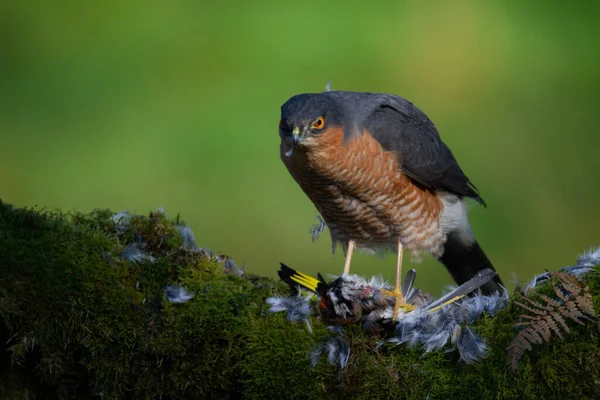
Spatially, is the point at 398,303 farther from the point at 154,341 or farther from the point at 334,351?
the point at 154,341

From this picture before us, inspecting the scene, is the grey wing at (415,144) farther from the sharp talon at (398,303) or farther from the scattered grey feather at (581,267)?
the scattered grey feather at (581,267)

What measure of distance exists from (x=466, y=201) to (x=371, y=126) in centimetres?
89

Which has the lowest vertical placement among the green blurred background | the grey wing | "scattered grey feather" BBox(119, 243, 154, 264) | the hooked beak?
"scattered grey feather" BBox(119, 243, 154, 264)

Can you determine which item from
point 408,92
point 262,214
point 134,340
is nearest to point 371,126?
point 134,340

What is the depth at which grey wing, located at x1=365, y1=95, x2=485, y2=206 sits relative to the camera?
4.06 m

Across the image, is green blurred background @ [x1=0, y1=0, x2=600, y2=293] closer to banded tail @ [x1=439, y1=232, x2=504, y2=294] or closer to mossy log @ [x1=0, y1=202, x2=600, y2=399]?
banded tail @ [x1=439, y1=232, x2=504, y2=294]

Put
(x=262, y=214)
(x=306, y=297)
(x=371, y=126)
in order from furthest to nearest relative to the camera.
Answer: (x=262, y=214) → (x=371, y=126) → (x=306, y=297)

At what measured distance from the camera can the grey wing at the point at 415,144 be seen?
406cm

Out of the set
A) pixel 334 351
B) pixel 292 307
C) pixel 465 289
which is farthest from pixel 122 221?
pixel 465 289

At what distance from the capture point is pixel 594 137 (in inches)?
288

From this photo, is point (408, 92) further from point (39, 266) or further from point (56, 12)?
point (39, 266)

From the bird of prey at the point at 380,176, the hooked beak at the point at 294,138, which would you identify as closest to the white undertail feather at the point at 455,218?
the bird of prey at the point at 380,176

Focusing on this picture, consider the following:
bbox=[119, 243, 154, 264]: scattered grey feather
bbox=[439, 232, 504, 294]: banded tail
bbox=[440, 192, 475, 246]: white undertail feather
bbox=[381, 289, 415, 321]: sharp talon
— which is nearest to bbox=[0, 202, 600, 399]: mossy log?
bbox=[119, 243, 154, 264]: scattered grey feather

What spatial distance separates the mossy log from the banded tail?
1.81 metres
